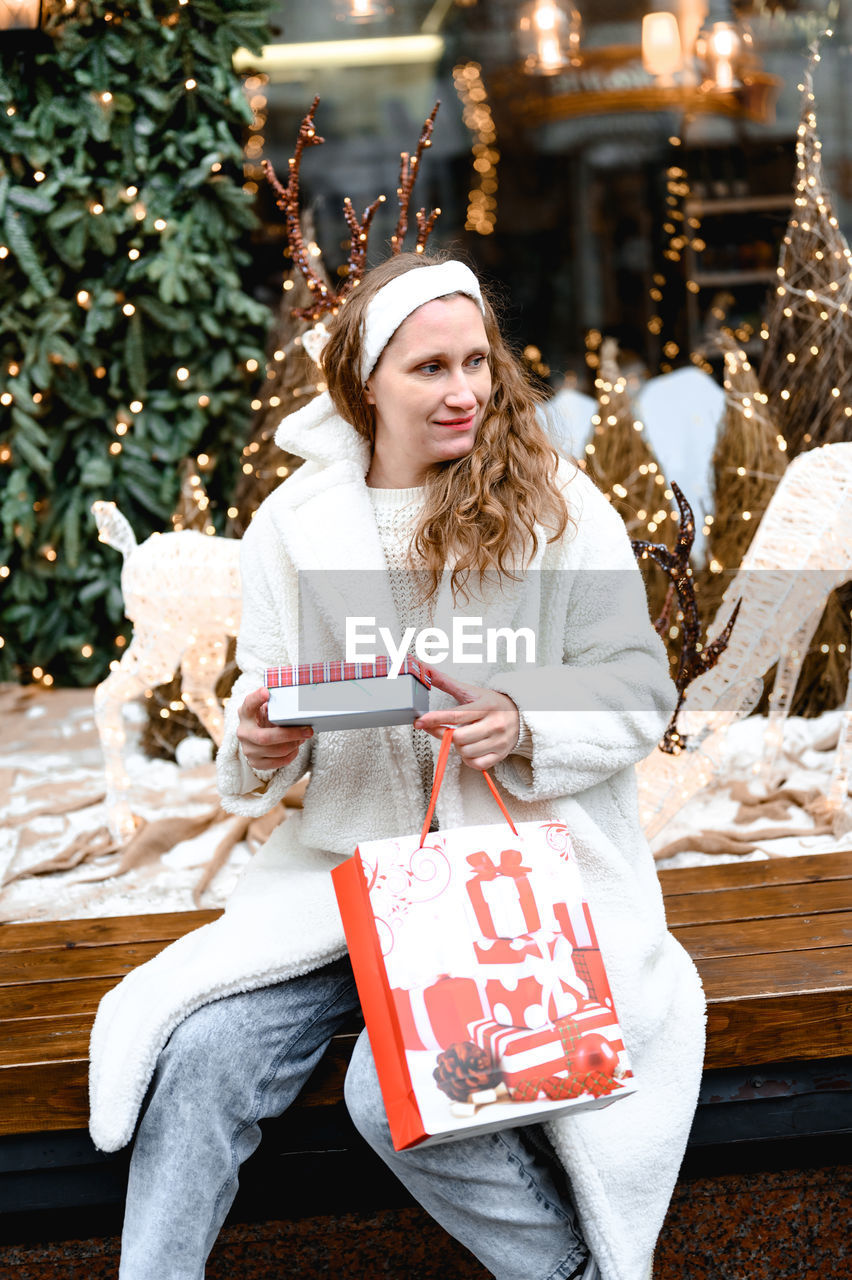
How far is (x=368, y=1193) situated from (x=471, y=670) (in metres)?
0.74

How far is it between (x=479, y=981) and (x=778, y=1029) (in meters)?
0.59

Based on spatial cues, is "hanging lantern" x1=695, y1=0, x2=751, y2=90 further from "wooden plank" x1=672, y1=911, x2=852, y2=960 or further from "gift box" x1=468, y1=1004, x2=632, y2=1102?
"gift box" x1=468, y1=1004, x2=632, y2=1102

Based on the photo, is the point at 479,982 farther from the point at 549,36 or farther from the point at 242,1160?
the point at 549,36

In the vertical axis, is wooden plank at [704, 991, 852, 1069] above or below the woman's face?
below

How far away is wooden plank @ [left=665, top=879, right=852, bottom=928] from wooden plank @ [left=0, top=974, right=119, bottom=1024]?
0.86 m

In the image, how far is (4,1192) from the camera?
1.57 meters

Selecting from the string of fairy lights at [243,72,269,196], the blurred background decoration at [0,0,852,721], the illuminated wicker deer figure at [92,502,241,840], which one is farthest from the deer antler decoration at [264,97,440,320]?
the string of fairy lights at [243,72,269,196]

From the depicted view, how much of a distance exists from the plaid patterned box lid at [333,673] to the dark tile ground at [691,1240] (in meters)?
0.87

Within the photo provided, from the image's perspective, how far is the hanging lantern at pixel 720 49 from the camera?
488cm

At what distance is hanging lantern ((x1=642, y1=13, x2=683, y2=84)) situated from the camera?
495 cm

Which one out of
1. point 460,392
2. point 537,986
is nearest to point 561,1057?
point 537,986

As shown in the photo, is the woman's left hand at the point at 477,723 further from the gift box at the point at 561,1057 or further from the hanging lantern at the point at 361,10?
the hanging lantern at the point at 361,10

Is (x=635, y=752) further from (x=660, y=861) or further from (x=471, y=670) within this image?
(x=660, y=861)

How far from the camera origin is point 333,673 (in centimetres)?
132
